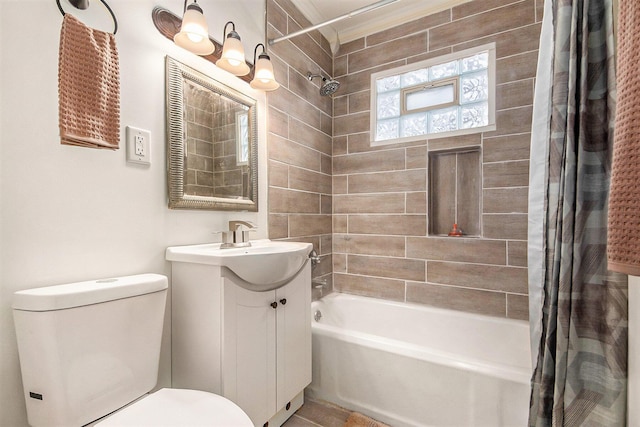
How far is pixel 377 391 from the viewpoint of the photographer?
1.71m

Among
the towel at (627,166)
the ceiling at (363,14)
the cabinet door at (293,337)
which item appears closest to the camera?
the towel at (627,166)

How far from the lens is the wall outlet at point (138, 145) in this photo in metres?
1.23

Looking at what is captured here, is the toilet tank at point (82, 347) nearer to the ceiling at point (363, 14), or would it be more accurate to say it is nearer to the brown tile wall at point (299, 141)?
the brown tile wall at point (299, 141)

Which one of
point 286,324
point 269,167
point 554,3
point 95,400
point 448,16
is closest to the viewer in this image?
point 95,400

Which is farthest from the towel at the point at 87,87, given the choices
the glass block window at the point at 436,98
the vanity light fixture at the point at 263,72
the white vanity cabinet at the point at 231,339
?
the glass block window at the point at 436,98

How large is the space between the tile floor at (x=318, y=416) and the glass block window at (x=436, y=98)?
6.36ft

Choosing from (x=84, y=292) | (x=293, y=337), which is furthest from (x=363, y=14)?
(x=84, y=292)

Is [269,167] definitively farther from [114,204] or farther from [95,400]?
[95,400]

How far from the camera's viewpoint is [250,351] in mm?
1340

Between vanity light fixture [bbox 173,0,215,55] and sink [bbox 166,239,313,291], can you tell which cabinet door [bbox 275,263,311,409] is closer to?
sink [bbox 166,239,313,291]

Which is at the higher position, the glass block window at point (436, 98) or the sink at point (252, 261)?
the glass block window at point (436, 98)

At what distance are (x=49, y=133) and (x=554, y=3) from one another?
181 cm

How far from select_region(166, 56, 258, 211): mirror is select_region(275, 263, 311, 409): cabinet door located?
22.0 inches

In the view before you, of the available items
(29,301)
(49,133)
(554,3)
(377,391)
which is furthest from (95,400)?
(554,3)
